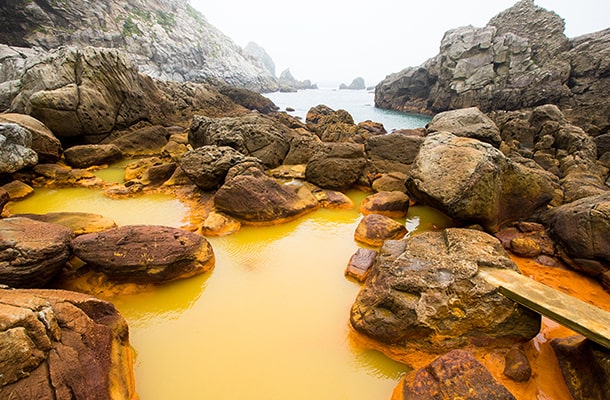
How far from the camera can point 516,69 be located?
3456 cm

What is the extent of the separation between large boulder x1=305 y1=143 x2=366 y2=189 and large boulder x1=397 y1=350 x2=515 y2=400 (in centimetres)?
660

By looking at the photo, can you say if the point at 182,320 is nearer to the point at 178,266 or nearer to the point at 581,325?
the point at 178,266

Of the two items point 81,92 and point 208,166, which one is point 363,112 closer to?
point 81,92

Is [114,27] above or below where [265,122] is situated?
above

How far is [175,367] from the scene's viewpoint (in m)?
3.49

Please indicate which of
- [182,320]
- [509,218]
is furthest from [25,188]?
[509,218]

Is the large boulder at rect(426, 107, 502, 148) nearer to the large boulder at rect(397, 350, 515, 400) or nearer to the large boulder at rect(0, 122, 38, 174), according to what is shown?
→ the large boulder at rect(397, 350, 515, 400)

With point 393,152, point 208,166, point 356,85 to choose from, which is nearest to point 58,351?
point 208,166

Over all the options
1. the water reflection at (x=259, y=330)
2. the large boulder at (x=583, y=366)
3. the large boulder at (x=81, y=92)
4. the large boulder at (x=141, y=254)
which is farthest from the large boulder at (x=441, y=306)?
the large boulder at (x=81, y=92)

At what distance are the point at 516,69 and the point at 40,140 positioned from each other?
46.9 m

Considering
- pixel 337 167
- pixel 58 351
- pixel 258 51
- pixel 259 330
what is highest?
pixel 258 51

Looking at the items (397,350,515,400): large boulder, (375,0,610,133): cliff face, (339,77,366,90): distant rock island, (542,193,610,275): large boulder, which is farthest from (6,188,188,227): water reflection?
(339,77,366,90): distant rock island

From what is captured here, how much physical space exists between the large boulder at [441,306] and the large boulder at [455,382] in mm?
521

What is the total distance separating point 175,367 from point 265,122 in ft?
33.4
